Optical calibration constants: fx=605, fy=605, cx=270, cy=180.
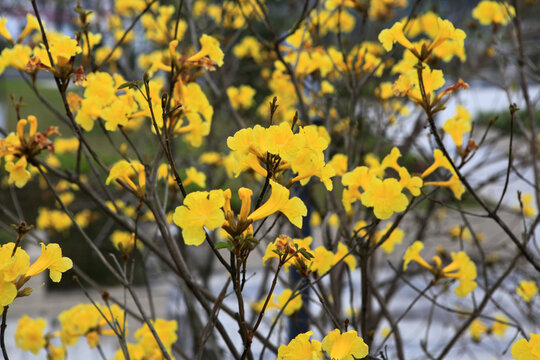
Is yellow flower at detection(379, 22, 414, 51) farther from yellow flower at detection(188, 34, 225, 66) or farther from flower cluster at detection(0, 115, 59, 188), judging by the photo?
flower cluster at detection(0, 115, 59, 188)

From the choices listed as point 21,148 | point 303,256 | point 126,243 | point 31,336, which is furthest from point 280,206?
point 126,243

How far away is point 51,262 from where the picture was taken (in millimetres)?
1271

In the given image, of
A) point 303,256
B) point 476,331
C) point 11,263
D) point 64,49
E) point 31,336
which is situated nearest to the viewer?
point 11,263

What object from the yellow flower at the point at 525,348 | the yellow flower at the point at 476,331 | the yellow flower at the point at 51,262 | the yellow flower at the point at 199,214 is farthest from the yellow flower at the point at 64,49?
the yellow flower at the point at 476,331

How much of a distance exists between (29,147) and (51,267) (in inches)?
20.5

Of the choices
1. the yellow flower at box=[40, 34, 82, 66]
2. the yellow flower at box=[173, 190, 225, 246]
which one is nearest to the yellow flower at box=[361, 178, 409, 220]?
the yellow flower at box=[173, 190, 225, 246]

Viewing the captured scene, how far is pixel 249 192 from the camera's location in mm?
1169

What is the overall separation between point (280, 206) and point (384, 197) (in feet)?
1.16

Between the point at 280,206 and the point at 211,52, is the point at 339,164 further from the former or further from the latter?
the point at 280,206

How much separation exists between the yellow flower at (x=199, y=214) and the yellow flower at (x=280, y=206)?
0.08 m

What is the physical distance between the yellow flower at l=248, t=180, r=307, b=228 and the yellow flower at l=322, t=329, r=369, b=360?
0.82 ft

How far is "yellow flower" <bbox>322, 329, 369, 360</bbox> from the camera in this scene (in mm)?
1234

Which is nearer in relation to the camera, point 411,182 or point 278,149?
point 278,149

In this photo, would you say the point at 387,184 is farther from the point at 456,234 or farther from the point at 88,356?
the point at 88,356
